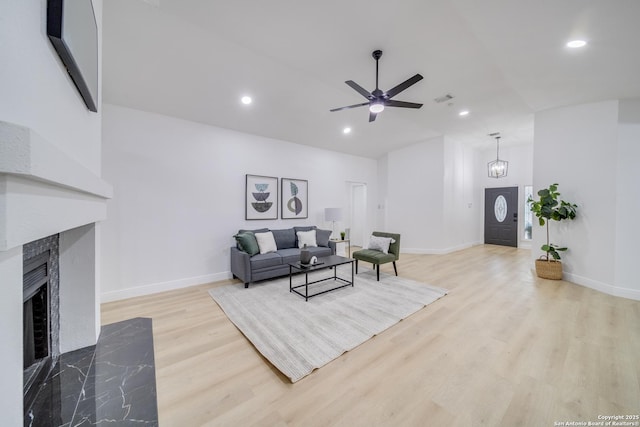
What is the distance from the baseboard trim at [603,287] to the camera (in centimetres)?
322

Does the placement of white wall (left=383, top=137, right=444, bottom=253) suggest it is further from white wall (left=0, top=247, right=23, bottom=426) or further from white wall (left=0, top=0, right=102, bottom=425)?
white wall (left=0, top=247, right=23, bottom=426)

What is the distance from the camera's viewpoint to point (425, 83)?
3309mm

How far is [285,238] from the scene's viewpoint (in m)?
4.57

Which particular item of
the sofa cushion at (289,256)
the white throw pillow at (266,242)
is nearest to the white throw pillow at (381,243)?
the sofa cushion at (289,256)

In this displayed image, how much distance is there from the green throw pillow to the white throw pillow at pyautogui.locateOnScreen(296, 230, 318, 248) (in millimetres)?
924

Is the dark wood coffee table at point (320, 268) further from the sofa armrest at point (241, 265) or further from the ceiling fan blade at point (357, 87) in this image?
the ceiling fan blade at point (357, 87)

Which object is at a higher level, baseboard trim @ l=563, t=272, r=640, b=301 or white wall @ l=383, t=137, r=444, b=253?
white wall @ l=383, t=137, r=444, b=253

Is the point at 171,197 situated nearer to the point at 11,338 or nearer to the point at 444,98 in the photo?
the point at 11,338

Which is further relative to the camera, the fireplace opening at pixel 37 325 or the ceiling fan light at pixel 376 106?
the ceiling fan light at pixel 376 106

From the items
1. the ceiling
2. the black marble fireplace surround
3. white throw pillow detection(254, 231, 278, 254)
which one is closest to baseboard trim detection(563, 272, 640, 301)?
the ceiling

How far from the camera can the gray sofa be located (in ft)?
11.9

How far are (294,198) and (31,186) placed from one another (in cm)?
448

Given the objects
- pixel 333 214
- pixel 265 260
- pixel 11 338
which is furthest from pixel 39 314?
pixel 333 214

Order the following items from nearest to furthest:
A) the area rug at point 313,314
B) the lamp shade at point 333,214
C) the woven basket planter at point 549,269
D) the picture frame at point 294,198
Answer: the area rug at point 313,314, the woven basket planter at point 549,269, the picture frame at point 294,198, the lamp shade at point 333,214
